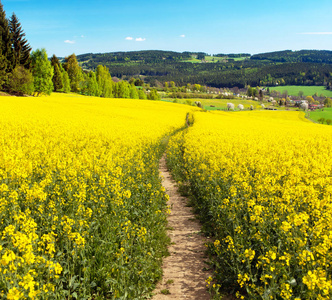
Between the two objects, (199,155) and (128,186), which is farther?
(199,155)

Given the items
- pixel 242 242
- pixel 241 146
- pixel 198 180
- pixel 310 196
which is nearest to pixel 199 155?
pixel 198 180

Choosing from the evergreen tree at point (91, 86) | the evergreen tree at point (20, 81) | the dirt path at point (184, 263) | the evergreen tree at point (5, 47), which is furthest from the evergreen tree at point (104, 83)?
the dirt path at point (184, 263)

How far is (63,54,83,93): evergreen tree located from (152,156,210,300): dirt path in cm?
8142

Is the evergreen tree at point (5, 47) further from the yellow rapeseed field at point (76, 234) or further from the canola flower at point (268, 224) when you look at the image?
the canola flower at point (268, 224)

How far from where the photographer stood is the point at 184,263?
271 inches

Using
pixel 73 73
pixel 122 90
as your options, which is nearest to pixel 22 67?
pixel 73 73

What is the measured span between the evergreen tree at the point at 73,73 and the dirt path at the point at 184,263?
8142cm

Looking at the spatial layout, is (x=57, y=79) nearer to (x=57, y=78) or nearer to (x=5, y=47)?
(x=57, y=78)

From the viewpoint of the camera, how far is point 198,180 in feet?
35.8

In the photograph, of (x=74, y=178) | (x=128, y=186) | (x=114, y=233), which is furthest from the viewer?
(x=128, y=186)

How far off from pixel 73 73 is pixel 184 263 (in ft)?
281

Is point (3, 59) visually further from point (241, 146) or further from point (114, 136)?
point (241, 146)

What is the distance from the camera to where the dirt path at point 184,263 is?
5.76m

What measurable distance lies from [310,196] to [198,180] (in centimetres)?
482
